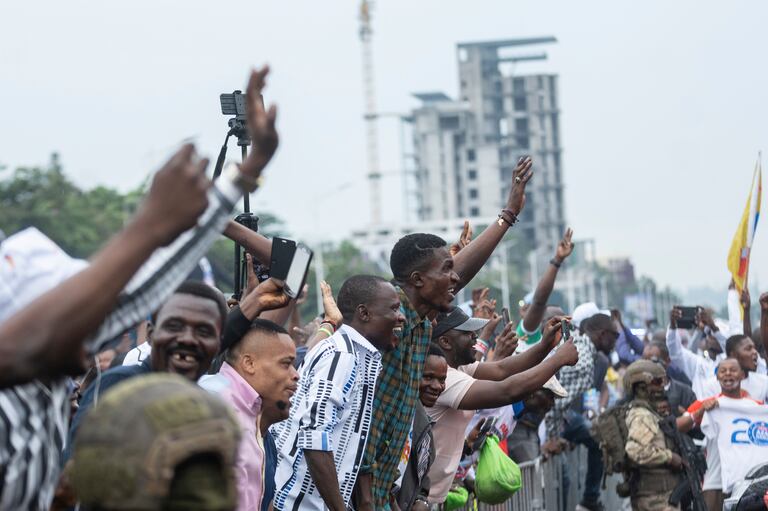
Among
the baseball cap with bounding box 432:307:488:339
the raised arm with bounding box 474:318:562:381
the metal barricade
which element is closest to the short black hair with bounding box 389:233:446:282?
the raised arm with bounding box 474:318:562:381

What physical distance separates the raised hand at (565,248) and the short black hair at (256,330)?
4.87m

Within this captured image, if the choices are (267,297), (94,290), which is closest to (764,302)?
(267,297)

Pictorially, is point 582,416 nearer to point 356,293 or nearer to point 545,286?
point 545,286

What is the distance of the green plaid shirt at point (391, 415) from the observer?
22.2ft

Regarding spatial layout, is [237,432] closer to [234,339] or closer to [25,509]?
[25,509]

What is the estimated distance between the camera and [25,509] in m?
3.25

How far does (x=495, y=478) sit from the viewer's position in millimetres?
8438

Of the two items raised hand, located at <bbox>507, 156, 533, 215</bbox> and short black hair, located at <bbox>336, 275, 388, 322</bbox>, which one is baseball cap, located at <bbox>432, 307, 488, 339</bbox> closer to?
raised hand, located at <bbox>507, 156, 533, 215</bbox>

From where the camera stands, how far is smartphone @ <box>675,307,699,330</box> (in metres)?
13.3

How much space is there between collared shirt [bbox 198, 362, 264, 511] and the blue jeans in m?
8.33

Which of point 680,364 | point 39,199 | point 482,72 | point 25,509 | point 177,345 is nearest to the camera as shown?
point 25,509

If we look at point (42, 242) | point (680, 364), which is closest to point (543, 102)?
point (680, 364)

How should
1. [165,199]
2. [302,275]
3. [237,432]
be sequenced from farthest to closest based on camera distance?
[302,275]
[165,199]
[237,432]

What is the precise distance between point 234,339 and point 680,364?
9421 millimetres
